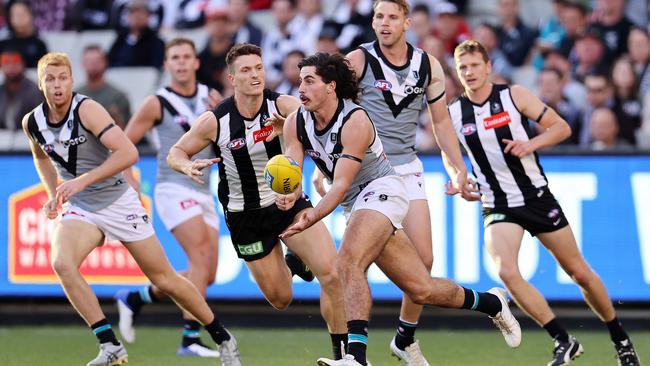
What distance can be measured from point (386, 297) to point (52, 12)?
7.87m

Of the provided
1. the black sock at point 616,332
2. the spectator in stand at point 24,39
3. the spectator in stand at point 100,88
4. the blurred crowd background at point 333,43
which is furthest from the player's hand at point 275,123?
the spectator in stand at point 24,39

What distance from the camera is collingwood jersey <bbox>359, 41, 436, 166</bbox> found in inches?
359

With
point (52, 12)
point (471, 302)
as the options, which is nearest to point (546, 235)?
point (471, 302)

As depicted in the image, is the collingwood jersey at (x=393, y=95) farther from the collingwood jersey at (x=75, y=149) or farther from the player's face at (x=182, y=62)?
the player's face at (x=182, y=62)

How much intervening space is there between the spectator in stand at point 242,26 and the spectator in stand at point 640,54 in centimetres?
470

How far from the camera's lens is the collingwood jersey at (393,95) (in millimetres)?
9109

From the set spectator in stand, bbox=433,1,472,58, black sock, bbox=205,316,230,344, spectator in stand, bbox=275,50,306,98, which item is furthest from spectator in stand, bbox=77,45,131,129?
black sock, bbox=205,316,230,344

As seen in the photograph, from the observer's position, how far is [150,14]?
17.1m

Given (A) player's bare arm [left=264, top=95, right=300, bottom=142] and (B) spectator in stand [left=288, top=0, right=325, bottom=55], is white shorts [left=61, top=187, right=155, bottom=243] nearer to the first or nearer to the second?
(A) player's bare arm [left=264, top=95, right=300, bottom=142]

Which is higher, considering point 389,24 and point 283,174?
point 389,24

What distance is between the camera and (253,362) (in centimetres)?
999

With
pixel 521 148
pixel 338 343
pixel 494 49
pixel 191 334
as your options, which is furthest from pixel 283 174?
pixel 494 49

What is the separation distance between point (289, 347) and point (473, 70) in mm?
3193

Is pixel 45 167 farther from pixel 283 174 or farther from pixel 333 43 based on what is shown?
pixel 333 43
